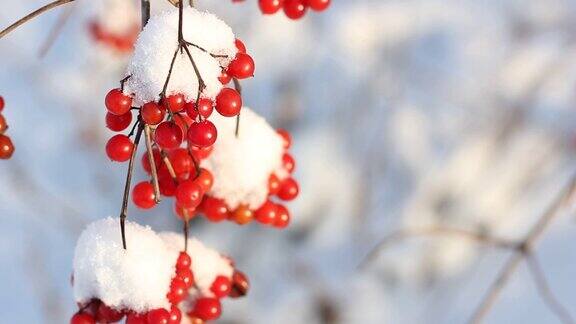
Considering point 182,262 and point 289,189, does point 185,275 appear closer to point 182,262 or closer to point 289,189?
point 182,262

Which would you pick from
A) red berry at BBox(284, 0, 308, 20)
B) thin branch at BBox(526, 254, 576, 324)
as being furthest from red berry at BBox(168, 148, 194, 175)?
thin branch at BBox(526, 254, 576, 324)

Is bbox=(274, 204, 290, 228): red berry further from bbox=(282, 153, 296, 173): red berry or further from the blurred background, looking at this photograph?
the blurred background

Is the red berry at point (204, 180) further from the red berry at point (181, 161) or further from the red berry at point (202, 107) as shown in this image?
the red berry at point (202, 107)

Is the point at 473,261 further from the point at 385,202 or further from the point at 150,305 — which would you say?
the point at 150,305

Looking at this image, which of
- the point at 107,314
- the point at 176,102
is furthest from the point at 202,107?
the point at 107,314

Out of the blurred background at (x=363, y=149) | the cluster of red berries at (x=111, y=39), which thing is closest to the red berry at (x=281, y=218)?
the cluster of red berries at (x=111, y=39)

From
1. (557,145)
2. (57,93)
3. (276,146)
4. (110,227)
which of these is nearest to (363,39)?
(557,145)
